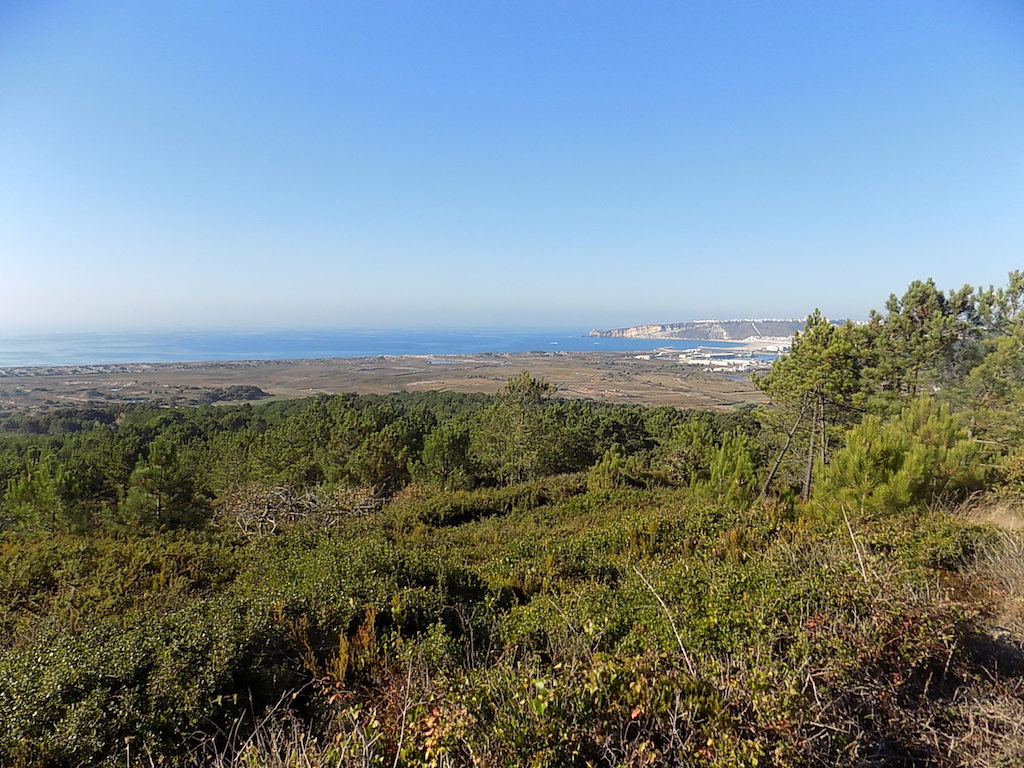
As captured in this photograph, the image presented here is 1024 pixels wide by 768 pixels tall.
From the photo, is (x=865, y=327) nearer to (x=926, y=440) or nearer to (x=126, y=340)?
(x=926, y=440)

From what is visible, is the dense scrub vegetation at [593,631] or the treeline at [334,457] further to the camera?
the treeline at [334,457]

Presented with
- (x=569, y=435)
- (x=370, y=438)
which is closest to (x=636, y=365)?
(x=569, y=435)

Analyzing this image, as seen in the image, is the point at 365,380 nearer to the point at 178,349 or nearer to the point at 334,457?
the point at 334,457

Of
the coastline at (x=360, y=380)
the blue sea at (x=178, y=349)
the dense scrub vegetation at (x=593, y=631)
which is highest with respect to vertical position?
the blue sea at (x=178, y=349)

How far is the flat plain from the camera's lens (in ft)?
194

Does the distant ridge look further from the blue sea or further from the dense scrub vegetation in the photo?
the dense scrub vegetation

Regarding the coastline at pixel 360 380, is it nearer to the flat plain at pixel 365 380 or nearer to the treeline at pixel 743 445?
the flat plain at pixel 365 380

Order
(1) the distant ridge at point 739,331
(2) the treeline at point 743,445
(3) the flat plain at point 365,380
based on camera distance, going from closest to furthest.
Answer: (2) the treeline at point 743,445, (3) the flat plain at point 365,380, (1) the distant ridge at point 739,331

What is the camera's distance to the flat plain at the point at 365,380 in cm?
5903

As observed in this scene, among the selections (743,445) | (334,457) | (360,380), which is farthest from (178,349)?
(743,445)

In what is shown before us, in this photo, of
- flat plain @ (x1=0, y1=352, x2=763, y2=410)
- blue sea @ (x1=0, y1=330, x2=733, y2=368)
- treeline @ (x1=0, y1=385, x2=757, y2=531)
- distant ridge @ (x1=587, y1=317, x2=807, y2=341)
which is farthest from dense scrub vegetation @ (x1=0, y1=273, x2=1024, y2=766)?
distant ridge @ (x1=587, y1=317, x2=807, y2=341)

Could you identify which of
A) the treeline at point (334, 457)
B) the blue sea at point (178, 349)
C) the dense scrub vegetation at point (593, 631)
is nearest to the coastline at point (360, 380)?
the blue sea at point (178, 349)

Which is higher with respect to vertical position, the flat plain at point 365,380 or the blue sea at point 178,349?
the blue sea at point 178,349

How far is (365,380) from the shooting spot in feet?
268
